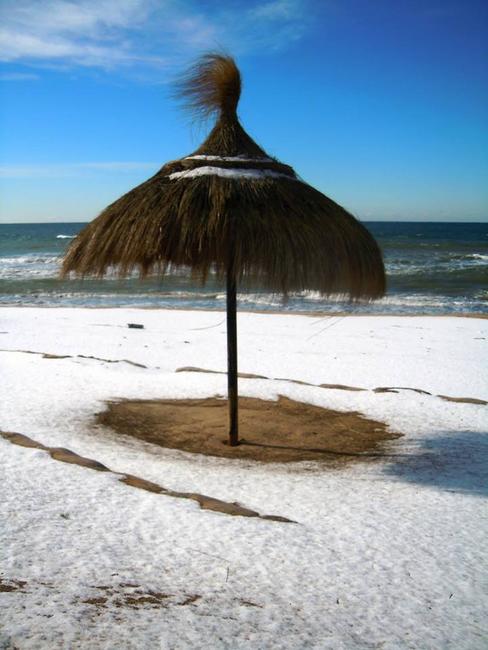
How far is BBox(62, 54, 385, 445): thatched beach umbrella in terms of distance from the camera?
4.11 meters

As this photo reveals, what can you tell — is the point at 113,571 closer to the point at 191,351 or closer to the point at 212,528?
the point at 212,528

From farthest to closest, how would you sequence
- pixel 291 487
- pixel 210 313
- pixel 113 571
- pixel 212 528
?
pixel 210 313, pixel 291 487, pixel 212 528, pixel 113 571

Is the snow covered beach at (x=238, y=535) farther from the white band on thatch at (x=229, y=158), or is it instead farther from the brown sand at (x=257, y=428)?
the white band on thatch at (x=229, y=158)

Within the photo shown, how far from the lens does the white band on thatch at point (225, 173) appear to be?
4457mm

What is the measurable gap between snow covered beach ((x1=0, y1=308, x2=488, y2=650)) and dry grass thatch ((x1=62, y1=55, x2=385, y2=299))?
4.20 ft

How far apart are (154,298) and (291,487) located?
14.8m

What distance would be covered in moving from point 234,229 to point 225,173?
60cm

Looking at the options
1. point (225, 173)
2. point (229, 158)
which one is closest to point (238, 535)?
point (225, 173)

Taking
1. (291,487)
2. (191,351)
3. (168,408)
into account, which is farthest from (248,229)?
(191,351)

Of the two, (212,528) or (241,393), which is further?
(241,393)

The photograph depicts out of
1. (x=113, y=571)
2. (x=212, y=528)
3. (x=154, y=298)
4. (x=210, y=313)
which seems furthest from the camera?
(x=154, y=298)

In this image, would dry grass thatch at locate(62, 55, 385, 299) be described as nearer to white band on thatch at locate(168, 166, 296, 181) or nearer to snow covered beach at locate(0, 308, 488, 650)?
white band on thatch at locate(168, 166, 296, 181)

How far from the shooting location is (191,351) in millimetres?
8977

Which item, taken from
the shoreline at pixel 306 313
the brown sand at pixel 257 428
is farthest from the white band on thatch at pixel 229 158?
the shoreline at pixel 306 313
